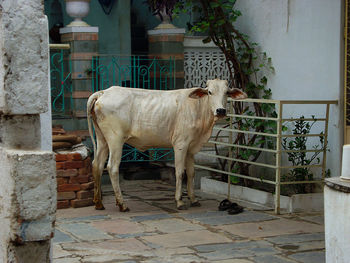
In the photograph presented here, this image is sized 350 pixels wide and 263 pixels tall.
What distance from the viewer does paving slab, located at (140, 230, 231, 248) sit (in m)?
6.02

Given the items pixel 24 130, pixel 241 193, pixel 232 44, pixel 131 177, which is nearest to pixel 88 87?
pixel 131 177

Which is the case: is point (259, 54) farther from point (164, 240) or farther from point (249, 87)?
point (164, 240)

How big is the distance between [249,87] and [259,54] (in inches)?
20.9

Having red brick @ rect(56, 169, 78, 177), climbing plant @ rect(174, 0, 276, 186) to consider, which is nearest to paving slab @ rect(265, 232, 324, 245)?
climbing plant @ rect(174, 0, 276, 186)

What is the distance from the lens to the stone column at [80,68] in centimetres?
934

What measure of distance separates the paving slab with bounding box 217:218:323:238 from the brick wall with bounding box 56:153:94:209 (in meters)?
2.04

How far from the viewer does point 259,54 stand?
29.4 ft

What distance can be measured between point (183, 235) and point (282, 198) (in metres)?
1.83

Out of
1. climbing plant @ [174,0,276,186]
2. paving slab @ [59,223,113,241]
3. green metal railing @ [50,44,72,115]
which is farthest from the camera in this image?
green metal railing @ [50,44,72,115]

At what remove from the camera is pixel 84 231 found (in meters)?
6.52

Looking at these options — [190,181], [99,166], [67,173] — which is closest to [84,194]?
[67,173]

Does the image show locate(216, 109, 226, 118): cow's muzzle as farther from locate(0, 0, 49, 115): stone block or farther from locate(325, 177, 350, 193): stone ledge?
locate(0, 0, 49, 115): stone block

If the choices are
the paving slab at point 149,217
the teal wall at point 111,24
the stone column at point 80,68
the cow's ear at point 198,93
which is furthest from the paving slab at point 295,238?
the teal wall at point 111,24

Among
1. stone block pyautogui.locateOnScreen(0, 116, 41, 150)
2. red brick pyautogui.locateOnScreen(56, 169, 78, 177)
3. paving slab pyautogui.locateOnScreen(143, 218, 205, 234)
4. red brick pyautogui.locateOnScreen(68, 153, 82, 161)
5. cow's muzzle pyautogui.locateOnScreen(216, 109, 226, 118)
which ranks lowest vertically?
paving slab pyautogui.locateOnScreen(143, 218, 205, 234)
